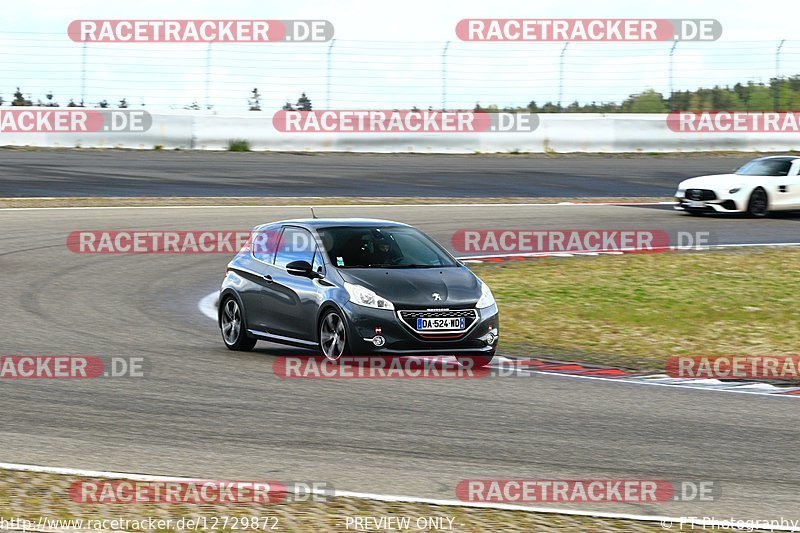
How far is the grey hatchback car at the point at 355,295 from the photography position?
36.5 ft

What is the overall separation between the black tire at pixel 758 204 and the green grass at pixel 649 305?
406 centimetres

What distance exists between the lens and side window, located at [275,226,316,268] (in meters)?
12.2

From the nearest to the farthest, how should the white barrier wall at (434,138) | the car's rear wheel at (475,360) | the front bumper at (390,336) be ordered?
the front bumper at (390,336) < the car's rear wheel at (475,360) < the white barrier wall at (434,138)

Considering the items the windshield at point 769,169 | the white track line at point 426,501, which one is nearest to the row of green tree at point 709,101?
the windshield at point 769,169

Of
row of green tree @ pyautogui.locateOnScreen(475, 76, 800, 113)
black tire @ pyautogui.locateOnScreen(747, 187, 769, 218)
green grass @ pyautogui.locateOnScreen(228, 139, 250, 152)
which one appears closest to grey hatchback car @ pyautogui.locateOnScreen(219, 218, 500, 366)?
black tire @ pyautogui.locateOnScreen(747, 187, 769, 218)

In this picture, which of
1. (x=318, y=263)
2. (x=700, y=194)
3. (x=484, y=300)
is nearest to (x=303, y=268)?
(x=318, y=263)

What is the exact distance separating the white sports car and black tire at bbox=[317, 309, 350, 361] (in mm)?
14599

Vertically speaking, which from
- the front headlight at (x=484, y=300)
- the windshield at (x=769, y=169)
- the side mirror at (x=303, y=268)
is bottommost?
the front headlight at (x=484, y=300)

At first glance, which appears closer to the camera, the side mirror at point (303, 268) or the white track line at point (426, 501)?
the white track line at point (426, 501)

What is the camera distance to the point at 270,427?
864cm

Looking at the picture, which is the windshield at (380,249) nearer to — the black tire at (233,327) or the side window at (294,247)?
the side window at (294,247)

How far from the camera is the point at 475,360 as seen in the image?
1191 cm

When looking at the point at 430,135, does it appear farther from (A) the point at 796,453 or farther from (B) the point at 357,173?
(A) the point at 796,453

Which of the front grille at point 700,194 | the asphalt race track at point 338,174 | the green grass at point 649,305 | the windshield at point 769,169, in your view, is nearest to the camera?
the green grass at point 649,305
